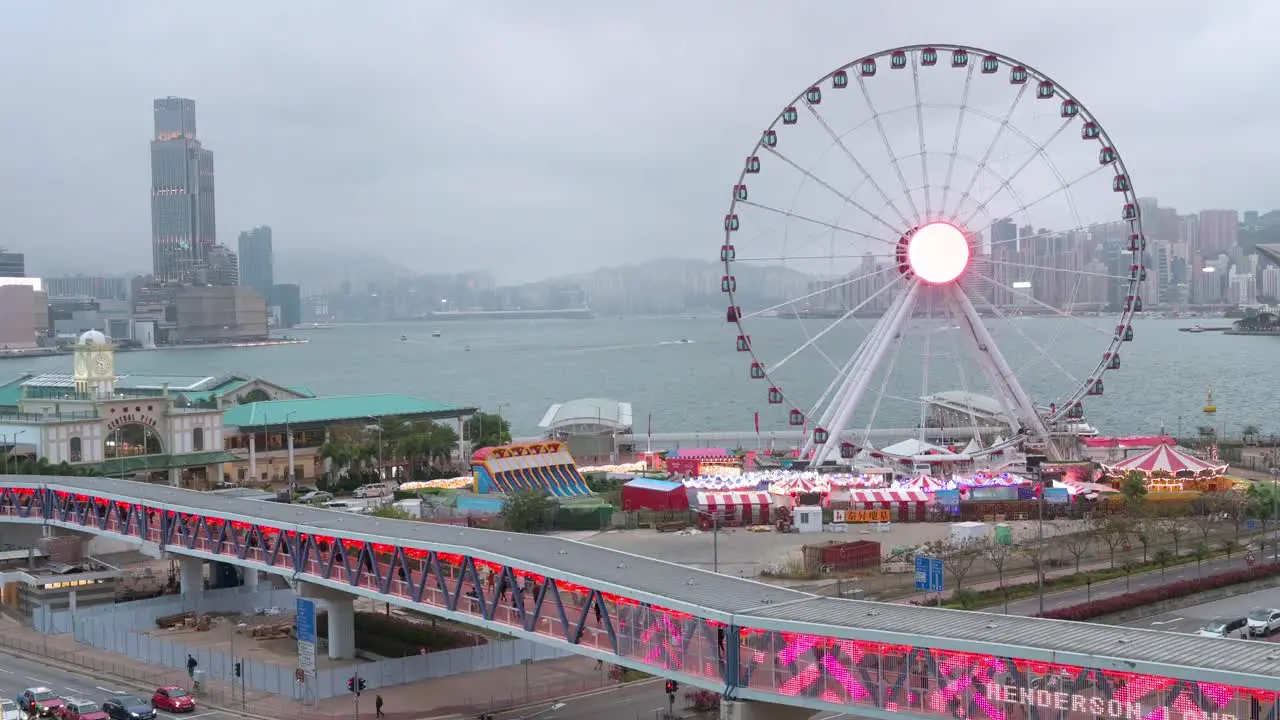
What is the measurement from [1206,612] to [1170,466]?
19607 mm

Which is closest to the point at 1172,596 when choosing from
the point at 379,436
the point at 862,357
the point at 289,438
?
the point at 862,357

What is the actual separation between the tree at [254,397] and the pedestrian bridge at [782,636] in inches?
1592

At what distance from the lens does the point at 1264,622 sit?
29891 mm

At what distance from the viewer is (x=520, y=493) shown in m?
48.1

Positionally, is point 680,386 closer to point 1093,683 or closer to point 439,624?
point 439,624

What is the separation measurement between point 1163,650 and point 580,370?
165 m

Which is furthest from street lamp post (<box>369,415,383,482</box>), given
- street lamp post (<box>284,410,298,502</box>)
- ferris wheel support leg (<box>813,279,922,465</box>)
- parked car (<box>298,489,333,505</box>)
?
ferris wheel support leg (<box>813,279,922,465</box>)

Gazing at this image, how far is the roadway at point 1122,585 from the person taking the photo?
1308 inches

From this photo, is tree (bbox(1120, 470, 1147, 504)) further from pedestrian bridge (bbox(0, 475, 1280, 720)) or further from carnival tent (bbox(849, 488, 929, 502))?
pedestrian bridge (bbox(0, 475, 1280, 720))

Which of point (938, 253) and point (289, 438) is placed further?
point (289, 438)

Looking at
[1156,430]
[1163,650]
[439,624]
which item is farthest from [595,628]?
[1156,430]

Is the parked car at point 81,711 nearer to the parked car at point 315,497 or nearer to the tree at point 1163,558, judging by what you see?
the parked car at point 315,497

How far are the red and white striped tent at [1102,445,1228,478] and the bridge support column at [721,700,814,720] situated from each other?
115 feet

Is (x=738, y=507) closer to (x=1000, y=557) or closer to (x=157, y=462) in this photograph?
(x=1000, y=557)
